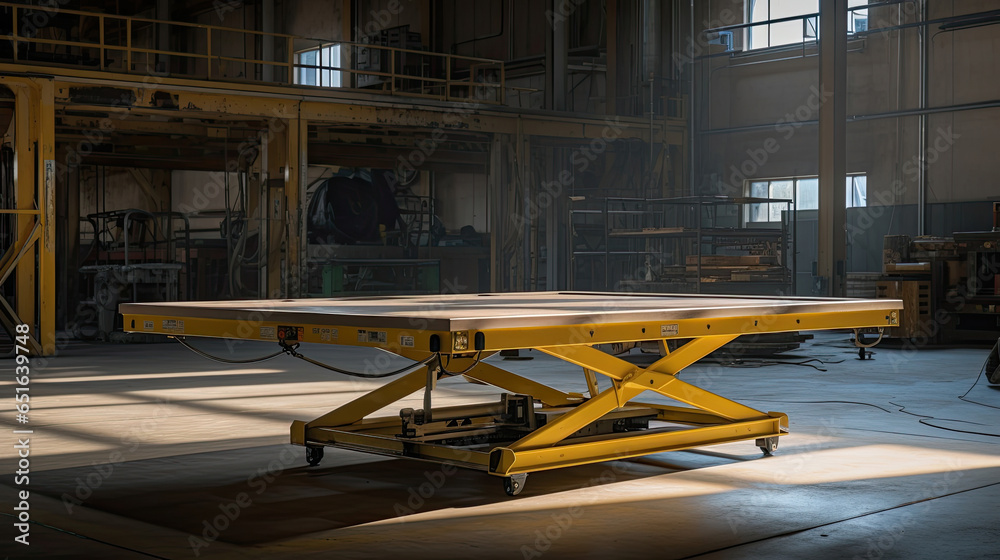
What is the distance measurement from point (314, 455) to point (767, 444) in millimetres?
2482

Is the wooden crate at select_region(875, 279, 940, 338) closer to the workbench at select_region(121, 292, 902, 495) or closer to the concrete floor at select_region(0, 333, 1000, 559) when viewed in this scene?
the concrete floor at select_region(0, 333, 1000, 559)

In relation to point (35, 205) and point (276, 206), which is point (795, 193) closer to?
point (276, 206)

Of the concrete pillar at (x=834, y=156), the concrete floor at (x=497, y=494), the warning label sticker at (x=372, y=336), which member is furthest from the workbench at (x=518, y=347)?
the concrete pillar at (x=834, y=156)

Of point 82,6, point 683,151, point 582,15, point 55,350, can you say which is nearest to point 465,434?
point 55,350

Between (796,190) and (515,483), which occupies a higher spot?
(796,190)

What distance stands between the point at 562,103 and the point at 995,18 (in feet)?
24.4

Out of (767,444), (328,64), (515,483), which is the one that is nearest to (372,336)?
(515,483)

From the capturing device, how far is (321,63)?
89.1ft

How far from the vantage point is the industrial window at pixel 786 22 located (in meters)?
19.9

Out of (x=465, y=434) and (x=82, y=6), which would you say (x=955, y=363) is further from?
(x=82, y=6)

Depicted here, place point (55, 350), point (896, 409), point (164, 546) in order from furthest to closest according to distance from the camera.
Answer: point (55, 350) < point (896, 409) < point (164, 546)

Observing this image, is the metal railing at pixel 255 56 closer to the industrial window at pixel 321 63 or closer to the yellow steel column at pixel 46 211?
the industrial window at pixel 321 63

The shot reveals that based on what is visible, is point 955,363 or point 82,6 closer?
point 955,363

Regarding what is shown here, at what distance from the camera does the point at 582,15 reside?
74.7 ft
